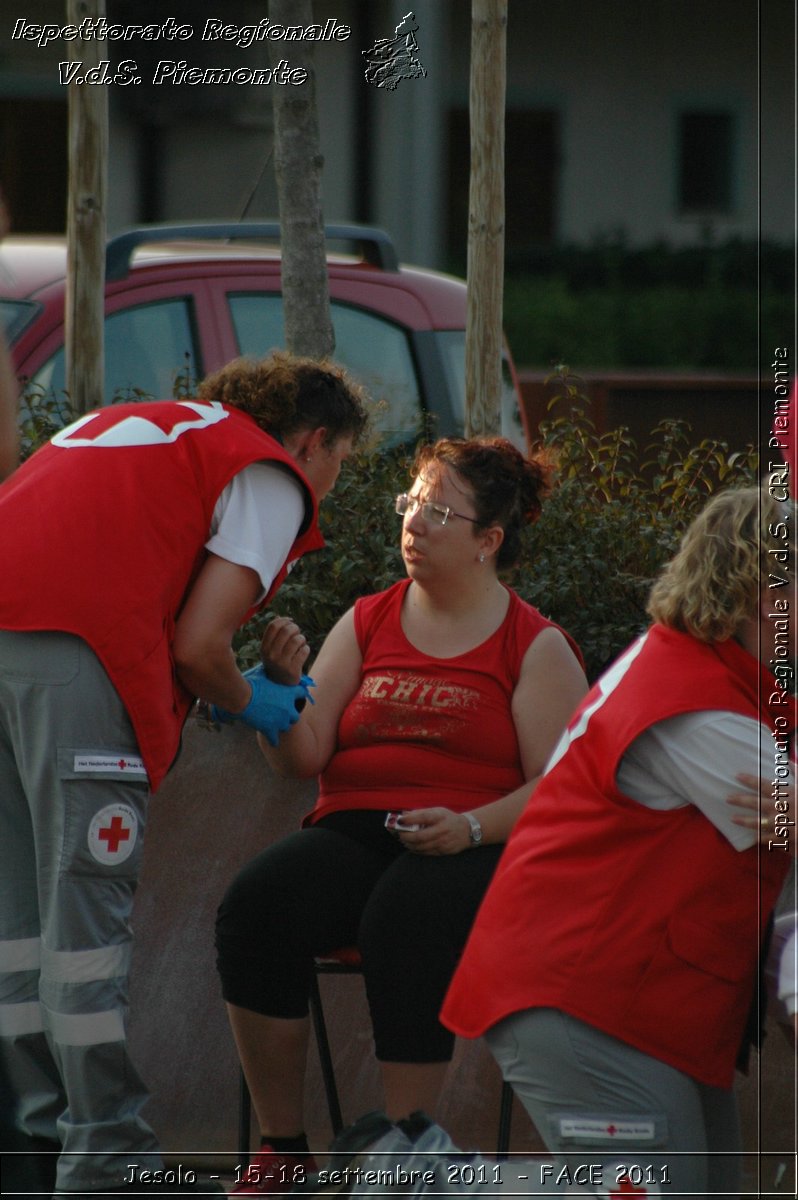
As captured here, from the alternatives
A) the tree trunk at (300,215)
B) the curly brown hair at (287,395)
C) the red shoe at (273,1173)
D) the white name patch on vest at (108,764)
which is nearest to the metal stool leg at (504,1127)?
the red shoe at (273,1173)

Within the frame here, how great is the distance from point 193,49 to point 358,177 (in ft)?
21.1

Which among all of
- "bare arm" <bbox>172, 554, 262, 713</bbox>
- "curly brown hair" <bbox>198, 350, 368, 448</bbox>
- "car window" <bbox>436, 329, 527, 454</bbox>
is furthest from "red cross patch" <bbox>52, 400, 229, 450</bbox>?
"car window" <bbox>436, 329, 527, 454</bbox>

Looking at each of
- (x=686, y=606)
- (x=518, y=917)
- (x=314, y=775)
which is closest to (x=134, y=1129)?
(x=314, y=775)

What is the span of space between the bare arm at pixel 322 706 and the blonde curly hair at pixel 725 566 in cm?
104

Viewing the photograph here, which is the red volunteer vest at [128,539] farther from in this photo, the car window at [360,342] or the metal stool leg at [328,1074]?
the car window at [360,342]

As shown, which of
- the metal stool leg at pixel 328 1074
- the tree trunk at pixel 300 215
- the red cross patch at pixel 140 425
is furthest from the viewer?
the tree trunk at pixel 300 215

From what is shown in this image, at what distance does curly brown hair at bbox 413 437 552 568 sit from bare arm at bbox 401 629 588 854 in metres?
0.25

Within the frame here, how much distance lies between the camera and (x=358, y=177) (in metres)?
11.5

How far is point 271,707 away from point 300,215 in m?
1.99

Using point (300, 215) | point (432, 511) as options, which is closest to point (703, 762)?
point (432, 511)

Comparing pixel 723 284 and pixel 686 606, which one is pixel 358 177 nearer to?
pixel 723 284

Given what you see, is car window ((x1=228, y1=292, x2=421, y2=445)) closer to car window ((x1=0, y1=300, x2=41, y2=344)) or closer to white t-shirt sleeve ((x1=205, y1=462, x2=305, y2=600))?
car window ((x1=0, y1=300, x2=41, y2=344))

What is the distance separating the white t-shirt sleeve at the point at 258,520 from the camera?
114 inches

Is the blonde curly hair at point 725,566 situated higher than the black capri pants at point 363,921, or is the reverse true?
the blonde curly hair at point 725,566
